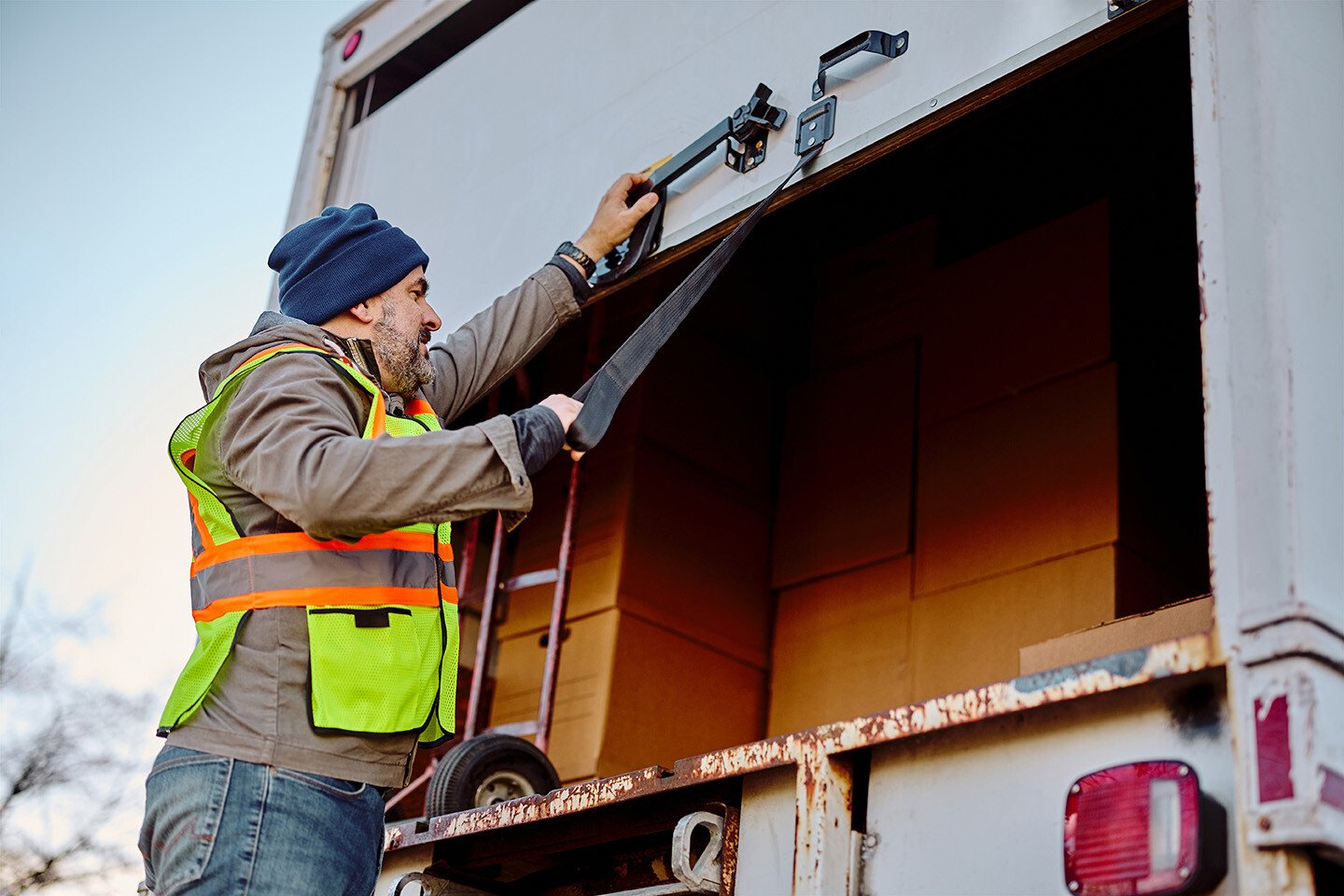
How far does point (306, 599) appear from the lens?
193 centimetres

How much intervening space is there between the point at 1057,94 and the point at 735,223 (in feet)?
3.90

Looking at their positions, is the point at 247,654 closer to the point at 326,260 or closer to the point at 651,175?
the point at 326,260

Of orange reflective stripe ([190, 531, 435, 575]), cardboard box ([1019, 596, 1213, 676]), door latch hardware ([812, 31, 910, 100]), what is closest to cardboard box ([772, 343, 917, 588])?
cardboard box ([1019, 596, 1213, 676])

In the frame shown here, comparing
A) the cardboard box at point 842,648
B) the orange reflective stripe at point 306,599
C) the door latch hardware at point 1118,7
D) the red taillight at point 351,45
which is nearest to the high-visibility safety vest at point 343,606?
the orange reflective stripe at point 306,599

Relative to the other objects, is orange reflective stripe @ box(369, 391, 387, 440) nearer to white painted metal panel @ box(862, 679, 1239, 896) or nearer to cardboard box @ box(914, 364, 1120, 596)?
white painted metal panel @ box(862, 679, 1239, 896)

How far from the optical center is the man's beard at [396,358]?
2.30 metres

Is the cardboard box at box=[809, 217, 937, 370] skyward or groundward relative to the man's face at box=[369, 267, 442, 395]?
skyward

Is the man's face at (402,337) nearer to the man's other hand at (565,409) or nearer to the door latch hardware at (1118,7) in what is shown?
the man's other hand at (565,409)

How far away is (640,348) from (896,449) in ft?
5.20

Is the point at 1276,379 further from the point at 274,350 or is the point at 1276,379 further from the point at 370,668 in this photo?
the point at 274,350

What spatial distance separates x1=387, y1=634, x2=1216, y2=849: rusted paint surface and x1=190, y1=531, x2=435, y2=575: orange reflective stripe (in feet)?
1.54

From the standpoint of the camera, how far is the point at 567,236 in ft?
10.4

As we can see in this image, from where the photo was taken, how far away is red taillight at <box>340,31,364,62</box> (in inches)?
174

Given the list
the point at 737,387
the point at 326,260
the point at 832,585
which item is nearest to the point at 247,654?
the point at 326,260
